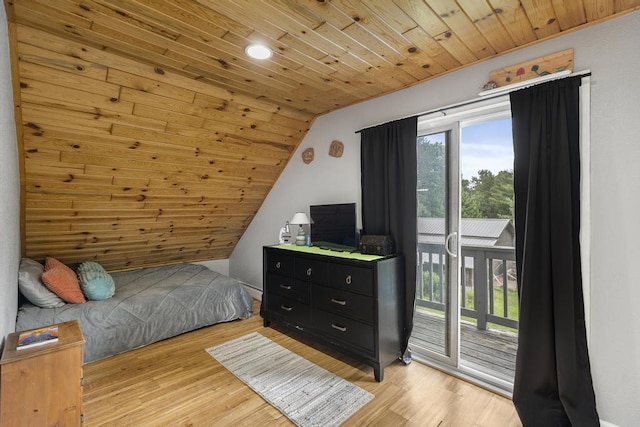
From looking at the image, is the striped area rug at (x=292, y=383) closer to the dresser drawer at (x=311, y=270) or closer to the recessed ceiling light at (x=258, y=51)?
the dresser drawer at (x=311, y=270)

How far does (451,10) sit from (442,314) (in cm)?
226

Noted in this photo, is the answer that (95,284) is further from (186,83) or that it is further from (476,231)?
(476,231)

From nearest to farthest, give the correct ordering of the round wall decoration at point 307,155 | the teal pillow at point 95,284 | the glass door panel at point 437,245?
the glass door panel at point 437,245, the teal pillow at point 95,284, the round wall decoration at point 307,155

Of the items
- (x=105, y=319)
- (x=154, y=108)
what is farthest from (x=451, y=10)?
(x=105, y=319)

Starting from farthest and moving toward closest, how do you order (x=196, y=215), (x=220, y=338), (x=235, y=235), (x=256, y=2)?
1. (x=235, y=235)
2. (x=196, y=215)
3. (x=220, y=338)
4. (x=256, y=2)

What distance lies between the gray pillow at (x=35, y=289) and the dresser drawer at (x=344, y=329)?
232cm

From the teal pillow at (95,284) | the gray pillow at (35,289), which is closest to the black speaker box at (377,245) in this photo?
the teal pillow at (95,284)

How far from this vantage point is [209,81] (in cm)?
250

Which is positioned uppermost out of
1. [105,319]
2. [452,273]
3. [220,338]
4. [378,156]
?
[378,156]

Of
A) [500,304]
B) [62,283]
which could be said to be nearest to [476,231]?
A: [500,304]

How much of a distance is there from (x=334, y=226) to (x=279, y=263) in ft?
2.29

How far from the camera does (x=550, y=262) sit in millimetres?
1882

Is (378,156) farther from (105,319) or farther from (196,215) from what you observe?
(105,319)

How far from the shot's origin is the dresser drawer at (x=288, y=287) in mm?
2939
